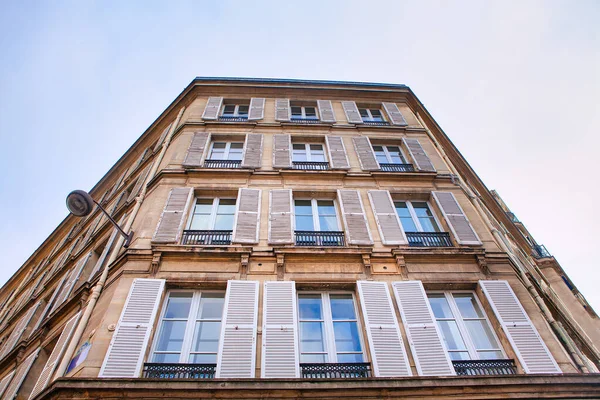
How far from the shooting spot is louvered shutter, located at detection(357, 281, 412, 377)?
652cm

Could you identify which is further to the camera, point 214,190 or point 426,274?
point 214,190

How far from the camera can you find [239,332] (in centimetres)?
688

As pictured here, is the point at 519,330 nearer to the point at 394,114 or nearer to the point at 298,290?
the point at 298,290

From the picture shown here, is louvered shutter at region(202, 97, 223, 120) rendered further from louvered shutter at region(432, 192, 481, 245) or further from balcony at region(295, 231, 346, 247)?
louvered shutter at region(432, 192, 481, 245)

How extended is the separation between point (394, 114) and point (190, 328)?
10.2 metres

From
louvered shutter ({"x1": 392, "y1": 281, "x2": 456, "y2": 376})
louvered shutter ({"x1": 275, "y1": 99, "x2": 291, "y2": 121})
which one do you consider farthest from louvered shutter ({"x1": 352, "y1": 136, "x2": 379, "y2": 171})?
louvered shutter ({"x1": 392, "y1": 281, "x2": 456, "y2": 376})

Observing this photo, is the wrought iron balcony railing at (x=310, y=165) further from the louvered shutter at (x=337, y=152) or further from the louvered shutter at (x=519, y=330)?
the louvered shutter at (x=519, y=330)

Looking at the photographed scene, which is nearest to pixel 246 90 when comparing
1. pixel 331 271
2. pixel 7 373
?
pixel 331 271

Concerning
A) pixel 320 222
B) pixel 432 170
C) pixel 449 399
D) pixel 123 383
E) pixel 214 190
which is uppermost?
pixel 432 170

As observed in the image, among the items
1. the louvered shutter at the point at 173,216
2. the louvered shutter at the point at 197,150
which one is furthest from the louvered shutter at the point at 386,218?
the louvered shutter at the point at 197,150

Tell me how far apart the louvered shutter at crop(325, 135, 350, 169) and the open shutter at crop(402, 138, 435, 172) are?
2.00 m

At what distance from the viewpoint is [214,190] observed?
33.4 feet

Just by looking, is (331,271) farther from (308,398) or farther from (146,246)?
(146,246)

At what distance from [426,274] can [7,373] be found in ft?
34.2
